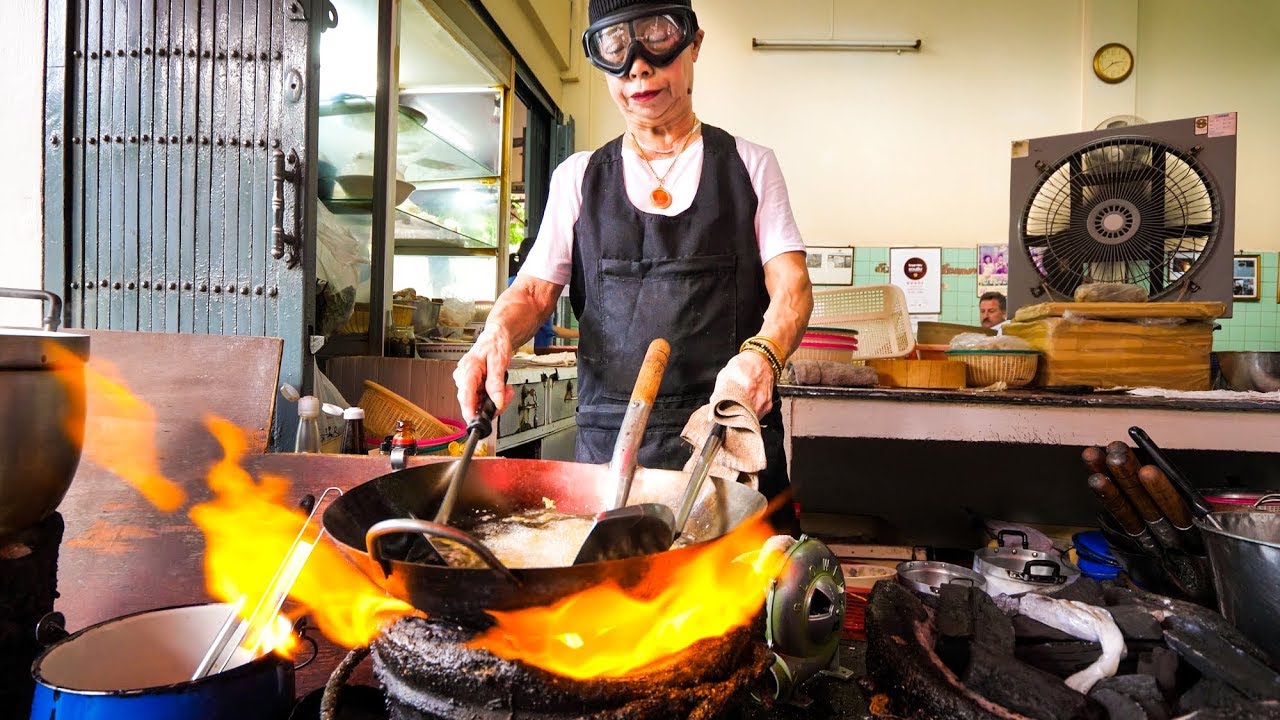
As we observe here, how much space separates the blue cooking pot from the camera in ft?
2.58

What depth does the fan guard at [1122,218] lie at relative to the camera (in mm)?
2582

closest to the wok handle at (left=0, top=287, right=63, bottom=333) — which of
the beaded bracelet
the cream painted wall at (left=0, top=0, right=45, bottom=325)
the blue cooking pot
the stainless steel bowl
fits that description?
the blue cooking pot

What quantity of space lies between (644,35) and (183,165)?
74.8 inches

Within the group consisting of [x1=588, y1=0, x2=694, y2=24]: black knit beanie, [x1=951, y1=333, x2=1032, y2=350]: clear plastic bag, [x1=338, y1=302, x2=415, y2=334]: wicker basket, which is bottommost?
[x1=951, y1=333, x2=1032, y2=350]: clear plastic bag

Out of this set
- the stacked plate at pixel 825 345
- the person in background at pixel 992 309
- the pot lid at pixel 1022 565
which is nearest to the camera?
the pot lid at pixel 1022 565

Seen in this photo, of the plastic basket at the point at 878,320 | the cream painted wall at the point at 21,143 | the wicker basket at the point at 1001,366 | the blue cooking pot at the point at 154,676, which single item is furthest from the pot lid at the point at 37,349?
the wicker basket at the point at 1001,366

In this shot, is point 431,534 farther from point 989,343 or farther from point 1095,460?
point 989,343

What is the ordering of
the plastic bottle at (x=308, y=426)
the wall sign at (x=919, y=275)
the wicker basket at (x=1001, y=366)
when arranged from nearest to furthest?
the plastic bottle at (x=308, y=426) → the wicker basket at (x=1001, y=366) → the wall sign at (x=919, y=275)

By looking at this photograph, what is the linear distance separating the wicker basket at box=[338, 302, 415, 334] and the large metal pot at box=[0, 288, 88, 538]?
1901 millimetres

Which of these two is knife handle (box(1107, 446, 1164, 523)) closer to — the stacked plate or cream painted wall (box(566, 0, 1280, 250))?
the stacked plate

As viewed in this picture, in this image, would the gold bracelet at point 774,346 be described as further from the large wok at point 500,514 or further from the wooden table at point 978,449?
the wooden table at point 978,449

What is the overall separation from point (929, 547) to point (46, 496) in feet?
10.9

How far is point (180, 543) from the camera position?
1.56 metres

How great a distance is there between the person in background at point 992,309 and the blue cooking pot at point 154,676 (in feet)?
19.2
